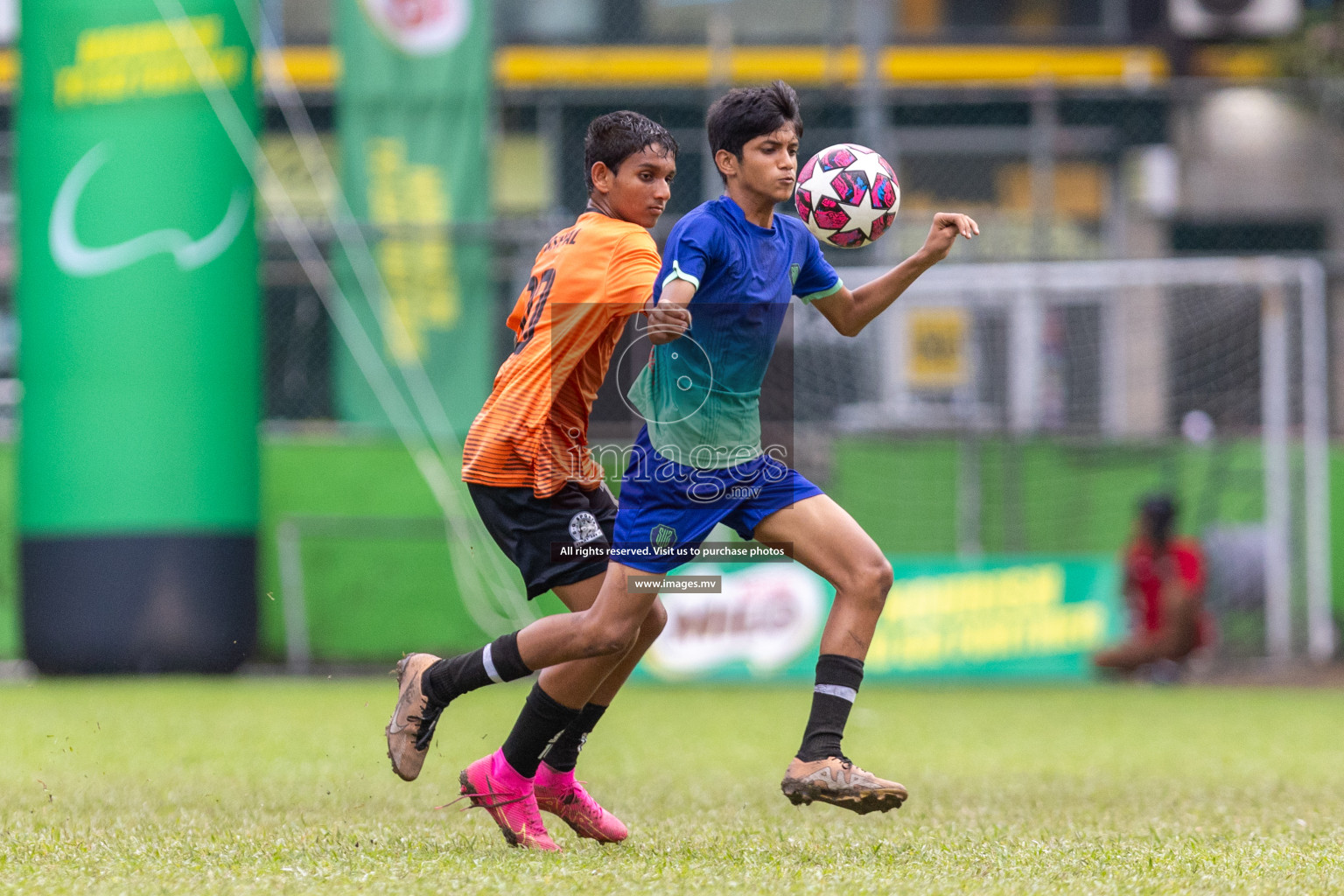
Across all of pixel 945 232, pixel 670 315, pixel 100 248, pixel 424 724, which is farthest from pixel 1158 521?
pixel 670 315

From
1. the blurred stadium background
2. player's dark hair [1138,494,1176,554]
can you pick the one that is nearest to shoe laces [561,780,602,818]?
the blurred stadium background

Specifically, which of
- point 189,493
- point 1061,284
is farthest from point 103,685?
point 1061,284

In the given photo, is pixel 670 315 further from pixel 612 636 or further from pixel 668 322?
pixel 612 636

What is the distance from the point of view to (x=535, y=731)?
4.82m

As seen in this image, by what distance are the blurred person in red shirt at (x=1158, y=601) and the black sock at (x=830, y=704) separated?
26.4 ft

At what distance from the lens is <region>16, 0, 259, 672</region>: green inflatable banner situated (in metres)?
11.6

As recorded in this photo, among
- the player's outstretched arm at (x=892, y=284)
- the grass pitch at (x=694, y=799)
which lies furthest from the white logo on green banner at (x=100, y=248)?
the player's outstretched arm at (x=892, y=284)

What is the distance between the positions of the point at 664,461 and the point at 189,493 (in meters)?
7.82

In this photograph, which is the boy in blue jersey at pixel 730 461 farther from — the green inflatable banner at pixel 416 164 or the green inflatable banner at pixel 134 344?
the green inflatable banner at pixel 416 164

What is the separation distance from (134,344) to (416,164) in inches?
94.2

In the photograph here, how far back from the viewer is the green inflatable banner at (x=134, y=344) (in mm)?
11562

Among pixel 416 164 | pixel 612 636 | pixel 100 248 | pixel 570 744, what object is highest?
pixel 416 164

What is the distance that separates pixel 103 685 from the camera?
11172 millimetres

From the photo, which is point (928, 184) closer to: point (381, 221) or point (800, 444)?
point (800, 444)
